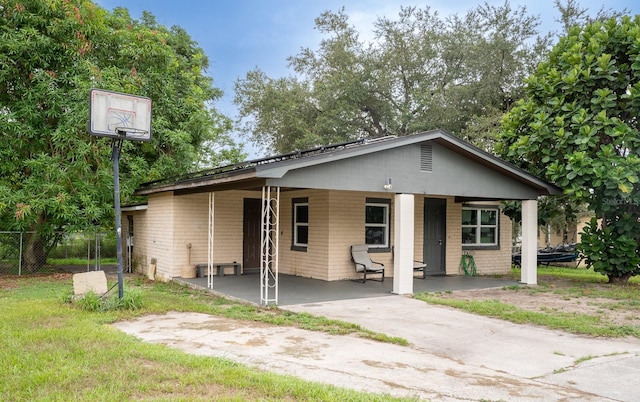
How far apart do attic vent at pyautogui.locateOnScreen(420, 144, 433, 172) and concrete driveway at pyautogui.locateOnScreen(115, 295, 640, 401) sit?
347 cm

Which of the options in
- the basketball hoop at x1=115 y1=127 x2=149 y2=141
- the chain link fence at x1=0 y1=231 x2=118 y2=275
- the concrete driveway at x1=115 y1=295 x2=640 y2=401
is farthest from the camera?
the chain link fence at x1=0 y1=231 x2=118 y2=275

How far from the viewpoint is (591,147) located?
1184 centimetres

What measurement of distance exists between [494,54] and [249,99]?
42.5 ft

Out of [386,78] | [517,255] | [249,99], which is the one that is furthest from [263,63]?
[517,255]

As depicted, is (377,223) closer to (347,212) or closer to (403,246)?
(347,212)

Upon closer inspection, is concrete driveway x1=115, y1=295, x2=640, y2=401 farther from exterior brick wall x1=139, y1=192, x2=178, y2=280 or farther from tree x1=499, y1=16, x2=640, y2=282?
tree x1=499, y1=16, x2=640, y2=282

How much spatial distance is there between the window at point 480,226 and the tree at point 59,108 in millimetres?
9335

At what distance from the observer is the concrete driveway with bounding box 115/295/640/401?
14.9 ft

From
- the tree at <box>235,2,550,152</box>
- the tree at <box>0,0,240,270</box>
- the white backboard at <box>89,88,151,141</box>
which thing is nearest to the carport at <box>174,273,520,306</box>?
the white backboard at <box>89,88,151,141</box>

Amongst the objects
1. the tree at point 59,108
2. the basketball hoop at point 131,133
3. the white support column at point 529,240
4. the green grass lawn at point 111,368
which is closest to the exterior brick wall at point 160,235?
the tree at point 59,108

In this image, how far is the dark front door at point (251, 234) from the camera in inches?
535

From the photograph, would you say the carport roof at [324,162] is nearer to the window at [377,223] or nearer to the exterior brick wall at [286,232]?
the exterior brick wall at [286,232]

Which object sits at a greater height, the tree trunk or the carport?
the tree trunk

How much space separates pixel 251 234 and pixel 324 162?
5513 mm
